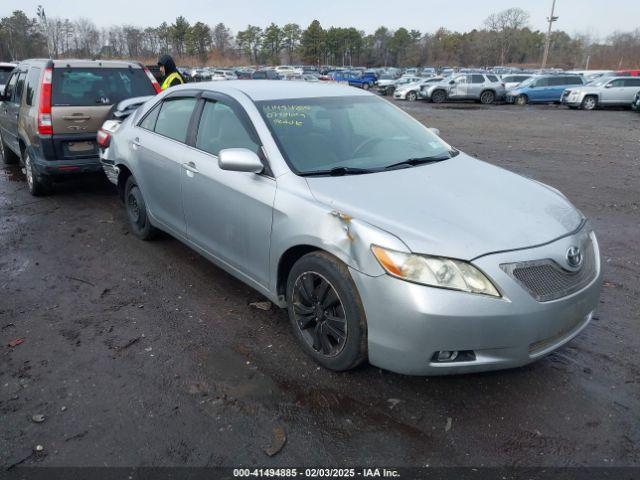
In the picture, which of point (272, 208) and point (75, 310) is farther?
point (75, 310)

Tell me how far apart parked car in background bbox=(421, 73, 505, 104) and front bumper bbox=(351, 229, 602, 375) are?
28166mm

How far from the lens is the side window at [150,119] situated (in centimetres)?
494

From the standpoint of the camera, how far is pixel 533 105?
27953 mm

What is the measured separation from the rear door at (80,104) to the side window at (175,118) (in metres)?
2.55

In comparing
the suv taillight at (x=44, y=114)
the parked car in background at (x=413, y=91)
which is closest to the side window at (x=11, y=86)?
the suv taillight at (x=44, y=114)

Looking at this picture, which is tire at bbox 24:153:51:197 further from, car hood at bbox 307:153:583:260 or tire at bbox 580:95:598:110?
tire at bbox 580:95:598:110

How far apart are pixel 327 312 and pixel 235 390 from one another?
2.36 feet

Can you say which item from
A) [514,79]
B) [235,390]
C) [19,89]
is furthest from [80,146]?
[514,79]

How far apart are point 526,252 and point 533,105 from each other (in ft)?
93.9

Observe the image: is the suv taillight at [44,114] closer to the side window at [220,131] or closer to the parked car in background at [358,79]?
the side window at [220,131]

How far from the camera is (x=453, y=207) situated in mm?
2951

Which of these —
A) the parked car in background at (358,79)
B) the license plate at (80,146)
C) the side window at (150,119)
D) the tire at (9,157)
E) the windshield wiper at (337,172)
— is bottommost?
the tire at (9,157)

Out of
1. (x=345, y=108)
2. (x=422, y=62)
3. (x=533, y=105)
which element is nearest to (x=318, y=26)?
(x=422, y=62)

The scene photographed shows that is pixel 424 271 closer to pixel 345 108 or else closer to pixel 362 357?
pixel 362 357
